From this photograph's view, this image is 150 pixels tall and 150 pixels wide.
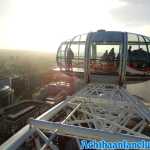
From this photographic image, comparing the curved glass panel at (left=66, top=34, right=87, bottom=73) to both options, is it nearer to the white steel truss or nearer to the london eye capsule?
the london eye capsule

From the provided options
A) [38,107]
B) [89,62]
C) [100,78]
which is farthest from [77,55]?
[38,107]

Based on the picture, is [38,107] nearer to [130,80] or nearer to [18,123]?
[18,123]

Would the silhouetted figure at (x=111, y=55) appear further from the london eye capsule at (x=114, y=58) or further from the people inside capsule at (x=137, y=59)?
the people inside capsule at (x=137, y=59)

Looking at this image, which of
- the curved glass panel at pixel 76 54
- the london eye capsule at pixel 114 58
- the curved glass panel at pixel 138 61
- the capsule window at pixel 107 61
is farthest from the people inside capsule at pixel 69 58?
the curved glass panel at pixel 138 61

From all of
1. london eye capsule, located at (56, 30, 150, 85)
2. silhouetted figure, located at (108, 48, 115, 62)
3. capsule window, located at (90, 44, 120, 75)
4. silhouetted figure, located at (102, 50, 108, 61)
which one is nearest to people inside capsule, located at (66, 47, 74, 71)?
london eye capsule, located at (56, 30, 150, 85)

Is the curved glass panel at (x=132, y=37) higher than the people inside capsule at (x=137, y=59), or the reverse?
the curved glass panel at (x=132, y=37)

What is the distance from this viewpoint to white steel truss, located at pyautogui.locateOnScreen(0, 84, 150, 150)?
15.7 ft

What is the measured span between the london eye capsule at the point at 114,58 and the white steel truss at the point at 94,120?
0.61m

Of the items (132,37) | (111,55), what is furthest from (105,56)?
(132,37)

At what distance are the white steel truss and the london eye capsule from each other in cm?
61

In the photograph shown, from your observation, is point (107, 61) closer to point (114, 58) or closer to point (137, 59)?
point (114, 58)

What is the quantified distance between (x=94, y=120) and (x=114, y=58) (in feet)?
16.1

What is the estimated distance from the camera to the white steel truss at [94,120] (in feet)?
15.7

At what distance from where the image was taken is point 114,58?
10.9 metres
